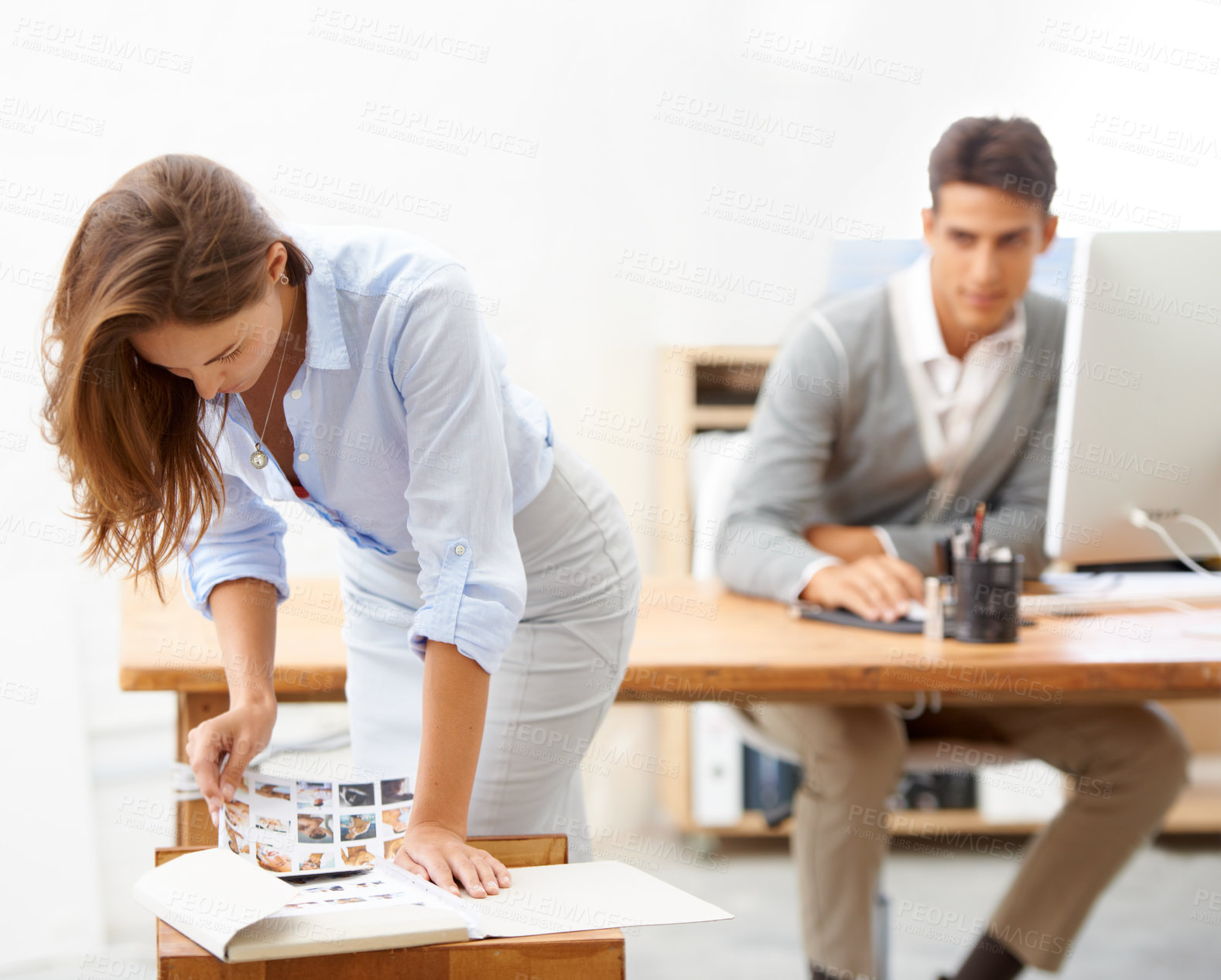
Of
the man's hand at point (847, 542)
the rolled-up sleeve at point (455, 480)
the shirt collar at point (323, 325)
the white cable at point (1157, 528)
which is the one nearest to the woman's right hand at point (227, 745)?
the rolled-up sleeve at point (455, 480)

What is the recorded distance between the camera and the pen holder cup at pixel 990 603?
1419mm

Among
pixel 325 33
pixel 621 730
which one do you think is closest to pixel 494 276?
pixel 325 33

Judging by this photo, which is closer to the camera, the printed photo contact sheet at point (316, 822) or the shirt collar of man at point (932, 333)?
the printed photo contact sheet at point (316, 822)

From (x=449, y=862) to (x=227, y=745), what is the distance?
11.9 inches

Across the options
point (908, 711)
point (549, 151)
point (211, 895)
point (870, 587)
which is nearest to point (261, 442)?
point (211, 895)

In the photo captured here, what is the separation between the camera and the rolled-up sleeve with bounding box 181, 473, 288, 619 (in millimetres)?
1110

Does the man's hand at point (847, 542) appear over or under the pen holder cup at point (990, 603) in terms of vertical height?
over

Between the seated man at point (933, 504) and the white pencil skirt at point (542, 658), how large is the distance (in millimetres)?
536

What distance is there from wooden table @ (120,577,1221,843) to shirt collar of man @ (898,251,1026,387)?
1.77 ft

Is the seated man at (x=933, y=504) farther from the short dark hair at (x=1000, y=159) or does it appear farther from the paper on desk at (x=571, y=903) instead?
the paper on desk at (x=571, y=903)

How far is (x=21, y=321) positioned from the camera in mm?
2006

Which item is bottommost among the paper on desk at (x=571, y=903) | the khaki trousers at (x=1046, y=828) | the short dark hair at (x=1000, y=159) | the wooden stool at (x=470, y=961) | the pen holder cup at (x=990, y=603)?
the khaki trousers at (x=1046, y=828)

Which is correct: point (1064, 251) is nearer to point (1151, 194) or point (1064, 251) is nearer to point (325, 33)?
point (1151, 194)

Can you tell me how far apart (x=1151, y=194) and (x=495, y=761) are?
6.94 ft
